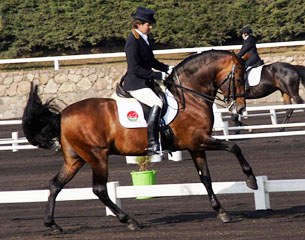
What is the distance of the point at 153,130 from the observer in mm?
11570

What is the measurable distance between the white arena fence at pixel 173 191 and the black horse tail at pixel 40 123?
33.5 inches

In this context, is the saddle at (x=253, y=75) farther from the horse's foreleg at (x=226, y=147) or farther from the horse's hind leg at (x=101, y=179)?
the horse's hind leg at (x=101, y=179)

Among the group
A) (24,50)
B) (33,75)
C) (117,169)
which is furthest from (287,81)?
(24,50)

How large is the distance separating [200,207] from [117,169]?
202 inches

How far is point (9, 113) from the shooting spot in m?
29.0

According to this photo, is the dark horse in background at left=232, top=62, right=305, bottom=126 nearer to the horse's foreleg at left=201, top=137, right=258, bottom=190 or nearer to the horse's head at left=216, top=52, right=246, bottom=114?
the horse's head at left=216, top=52, right=246, bottom=114

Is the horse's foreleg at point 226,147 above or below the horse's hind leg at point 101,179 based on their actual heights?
above

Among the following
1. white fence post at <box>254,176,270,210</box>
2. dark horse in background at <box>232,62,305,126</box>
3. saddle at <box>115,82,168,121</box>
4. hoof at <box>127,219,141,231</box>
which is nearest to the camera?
hoof at <box>127,219,141,231</box>

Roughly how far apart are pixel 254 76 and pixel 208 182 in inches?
460

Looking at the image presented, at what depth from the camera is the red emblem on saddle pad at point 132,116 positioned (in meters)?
11.7

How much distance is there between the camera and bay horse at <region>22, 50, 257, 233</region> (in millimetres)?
11672

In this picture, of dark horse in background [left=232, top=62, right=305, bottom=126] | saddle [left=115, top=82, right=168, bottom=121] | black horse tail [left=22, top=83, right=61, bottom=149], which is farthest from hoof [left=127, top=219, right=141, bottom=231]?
dark horse in background [left=232, top=62, right=305, bottom=126]

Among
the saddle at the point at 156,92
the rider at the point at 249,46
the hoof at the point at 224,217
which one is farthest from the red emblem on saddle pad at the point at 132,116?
the rider at the point at 249,46

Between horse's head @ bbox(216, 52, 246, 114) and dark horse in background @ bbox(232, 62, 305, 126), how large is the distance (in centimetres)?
1100
